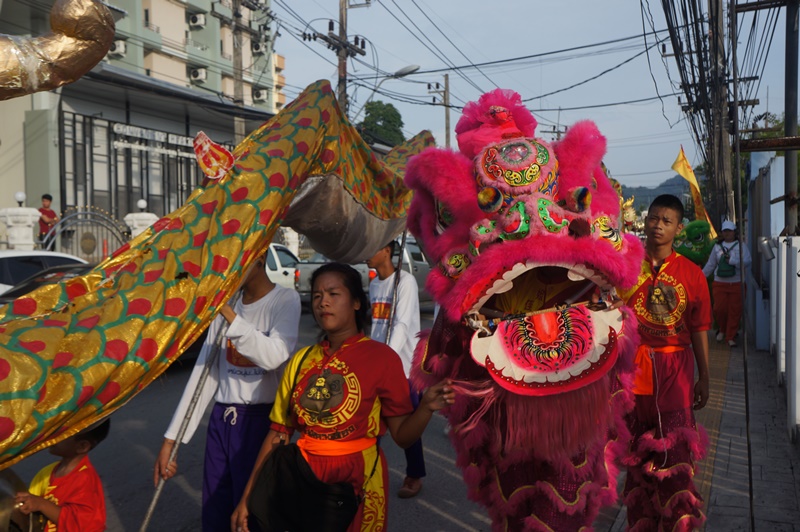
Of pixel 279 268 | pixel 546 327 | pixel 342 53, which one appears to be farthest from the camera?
pixel 342 53

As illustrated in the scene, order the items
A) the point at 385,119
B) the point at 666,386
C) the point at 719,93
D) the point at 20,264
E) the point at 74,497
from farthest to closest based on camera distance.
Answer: the point at 385,119 → the point at 20,264 → the point at 719,93 → the point at 666,386 → the point at 74,497

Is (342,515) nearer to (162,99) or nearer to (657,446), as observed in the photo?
(657,446)

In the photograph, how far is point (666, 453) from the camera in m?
3.99

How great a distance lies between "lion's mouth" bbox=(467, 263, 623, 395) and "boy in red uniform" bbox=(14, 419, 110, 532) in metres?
1.58

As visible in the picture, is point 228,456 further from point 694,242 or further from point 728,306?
point 694,242

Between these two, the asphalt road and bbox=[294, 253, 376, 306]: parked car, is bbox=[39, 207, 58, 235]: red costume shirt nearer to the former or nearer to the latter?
bbox=[294, 253, 376, 306]: parked car

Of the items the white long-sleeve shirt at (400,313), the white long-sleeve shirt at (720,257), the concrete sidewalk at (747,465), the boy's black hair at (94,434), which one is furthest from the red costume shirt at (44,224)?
the boy's black hair at (94,434)

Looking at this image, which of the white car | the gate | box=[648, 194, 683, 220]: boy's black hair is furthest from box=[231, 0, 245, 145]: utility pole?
box=[648, 194, 683, 220]: boy's black hair

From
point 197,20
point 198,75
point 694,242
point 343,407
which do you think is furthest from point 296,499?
point 197,20

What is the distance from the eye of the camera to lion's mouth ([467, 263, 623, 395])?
288cm

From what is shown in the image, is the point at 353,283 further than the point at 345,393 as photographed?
Yes

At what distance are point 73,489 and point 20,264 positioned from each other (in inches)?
292

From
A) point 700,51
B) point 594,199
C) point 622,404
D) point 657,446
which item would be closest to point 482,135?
point 594,199

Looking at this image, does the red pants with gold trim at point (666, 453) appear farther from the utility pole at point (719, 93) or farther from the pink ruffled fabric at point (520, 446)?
the utility pole at point (719, 93)
